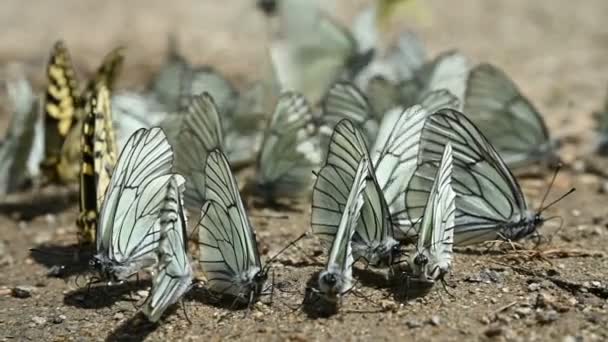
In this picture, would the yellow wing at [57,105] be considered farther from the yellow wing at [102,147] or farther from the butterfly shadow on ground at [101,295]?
the butterfly shadow on ground at [101,295]

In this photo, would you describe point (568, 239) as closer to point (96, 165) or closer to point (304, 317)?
point (304, 317)

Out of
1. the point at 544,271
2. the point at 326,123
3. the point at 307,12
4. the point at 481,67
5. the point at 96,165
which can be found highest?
the point at 307,12

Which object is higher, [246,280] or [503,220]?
[503,220]

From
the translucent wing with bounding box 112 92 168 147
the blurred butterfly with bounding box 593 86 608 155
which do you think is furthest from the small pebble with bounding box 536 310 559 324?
the blurred butterfly with bounding box 593 86 608 155

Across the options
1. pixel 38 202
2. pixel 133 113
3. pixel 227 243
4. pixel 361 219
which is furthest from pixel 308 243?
pixel 38 202

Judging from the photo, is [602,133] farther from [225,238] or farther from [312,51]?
[225,238]

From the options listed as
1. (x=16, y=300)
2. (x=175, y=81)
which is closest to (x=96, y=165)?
(x=16, y=300)

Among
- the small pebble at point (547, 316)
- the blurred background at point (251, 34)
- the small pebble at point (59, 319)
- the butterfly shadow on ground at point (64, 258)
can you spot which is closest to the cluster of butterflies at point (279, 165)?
the butterfly shadow on ground at point (64, 258)
